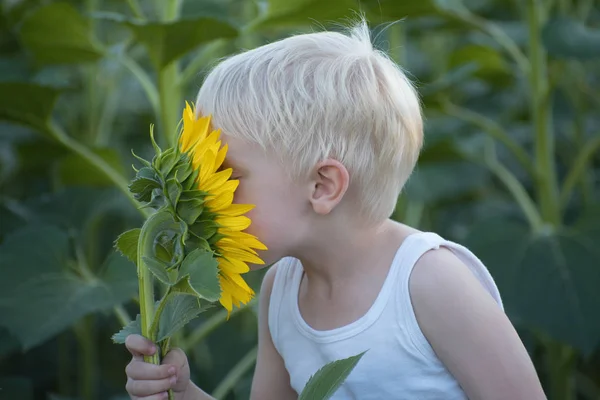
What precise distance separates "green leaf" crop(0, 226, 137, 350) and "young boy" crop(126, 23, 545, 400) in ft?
0.91

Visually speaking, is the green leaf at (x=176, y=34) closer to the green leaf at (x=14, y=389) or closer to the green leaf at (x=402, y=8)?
the green leaf at (x=402, y=8)

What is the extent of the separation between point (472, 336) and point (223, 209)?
0.26 metres

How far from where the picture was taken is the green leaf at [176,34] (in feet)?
3.89

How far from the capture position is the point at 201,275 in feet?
2.35

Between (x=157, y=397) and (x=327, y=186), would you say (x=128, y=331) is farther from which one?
(x=327, y=186)

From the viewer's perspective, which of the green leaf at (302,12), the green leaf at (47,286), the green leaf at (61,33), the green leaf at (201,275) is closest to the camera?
the green leaf at (201,275)

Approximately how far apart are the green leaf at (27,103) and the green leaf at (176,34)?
7.1 inches

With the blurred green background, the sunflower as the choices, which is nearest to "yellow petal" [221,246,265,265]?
the sunflower

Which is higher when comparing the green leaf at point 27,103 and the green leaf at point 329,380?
the green leaf at point 27,103

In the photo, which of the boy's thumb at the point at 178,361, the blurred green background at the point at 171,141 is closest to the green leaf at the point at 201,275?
the boy's thumb at the point at 178,361

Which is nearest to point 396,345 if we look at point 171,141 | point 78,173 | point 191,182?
point 191,182

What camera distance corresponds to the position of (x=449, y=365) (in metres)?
0.89

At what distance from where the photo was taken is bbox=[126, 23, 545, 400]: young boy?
34.2 inches

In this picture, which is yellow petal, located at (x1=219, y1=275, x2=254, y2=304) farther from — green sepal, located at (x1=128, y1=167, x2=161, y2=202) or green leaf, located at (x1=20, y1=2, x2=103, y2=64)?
green leaf, located at (x1=20, y1=2, x2=103, y2=64)
